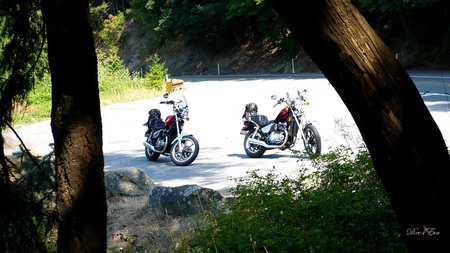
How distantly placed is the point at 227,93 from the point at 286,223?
26.7m

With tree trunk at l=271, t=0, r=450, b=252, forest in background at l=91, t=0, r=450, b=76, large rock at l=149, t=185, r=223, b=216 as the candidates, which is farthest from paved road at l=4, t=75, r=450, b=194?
forest in background at l=91, t=0, r=450, b=76

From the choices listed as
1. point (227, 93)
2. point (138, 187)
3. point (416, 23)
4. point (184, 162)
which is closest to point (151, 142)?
point (184, 162)

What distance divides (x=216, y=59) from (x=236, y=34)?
275 centimetres

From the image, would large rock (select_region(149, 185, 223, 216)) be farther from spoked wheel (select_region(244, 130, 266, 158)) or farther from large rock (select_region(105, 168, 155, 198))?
spoked wheel (select_region(244, 130, 266, 158))

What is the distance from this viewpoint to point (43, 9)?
5.22m

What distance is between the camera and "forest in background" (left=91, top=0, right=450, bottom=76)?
39344mm

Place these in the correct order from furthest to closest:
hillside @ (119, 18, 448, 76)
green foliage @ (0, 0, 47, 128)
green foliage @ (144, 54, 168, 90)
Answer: hillside @ (119, 18, 448, 76) → green foliage @ (144, 54, 168, 90) → green foliage @ (0, 0, 47, 128)

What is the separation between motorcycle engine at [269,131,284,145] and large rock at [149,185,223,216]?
4965 mm

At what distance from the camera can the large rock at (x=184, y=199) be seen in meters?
8.45

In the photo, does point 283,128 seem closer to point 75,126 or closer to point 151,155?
point 151,155

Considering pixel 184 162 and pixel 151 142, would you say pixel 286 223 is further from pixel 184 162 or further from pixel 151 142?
pixel 151 142

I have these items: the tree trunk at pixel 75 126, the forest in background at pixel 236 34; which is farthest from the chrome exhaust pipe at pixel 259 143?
the forest in background at pixel 236 34

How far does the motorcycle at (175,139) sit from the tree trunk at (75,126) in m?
8.32

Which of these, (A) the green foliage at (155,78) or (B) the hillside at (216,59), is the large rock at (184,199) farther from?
(B) the hillside at (216,59)
